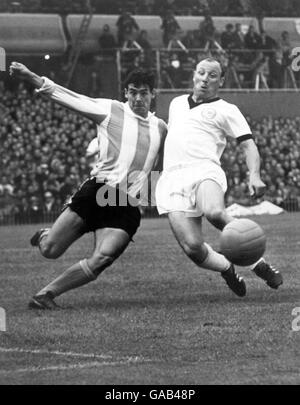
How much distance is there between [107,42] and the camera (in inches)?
1252

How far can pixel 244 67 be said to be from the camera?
32.5 metres

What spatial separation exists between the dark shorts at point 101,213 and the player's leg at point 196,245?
0.38m

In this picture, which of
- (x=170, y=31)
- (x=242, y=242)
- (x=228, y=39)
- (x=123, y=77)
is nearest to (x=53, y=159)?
(x=123, y=77)

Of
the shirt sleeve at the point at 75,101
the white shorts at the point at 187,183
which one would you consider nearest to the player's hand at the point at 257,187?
→ the white shorts at the point at 187,183

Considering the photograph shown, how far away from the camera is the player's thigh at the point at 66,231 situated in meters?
10.1

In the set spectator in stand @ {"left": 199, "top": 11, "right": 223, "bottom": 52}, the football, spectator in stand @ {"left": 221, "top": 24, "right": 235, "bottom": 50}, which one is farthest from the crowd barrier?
the football

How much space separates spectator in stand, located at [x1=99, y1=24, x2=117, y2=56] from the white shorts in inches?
862

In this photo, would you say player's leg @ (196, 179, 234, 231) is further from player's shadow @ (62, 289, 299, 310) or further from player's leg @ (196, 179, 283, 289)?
player's shadow @ (62, 289, 299, 310)

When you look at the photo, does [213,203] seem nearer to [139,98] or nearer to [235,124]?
[235,124]

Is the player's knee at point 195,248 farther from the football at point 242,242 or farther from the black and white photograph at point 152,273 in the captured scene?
the football at point 242,242

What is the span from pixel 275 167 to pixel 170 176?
21.6m

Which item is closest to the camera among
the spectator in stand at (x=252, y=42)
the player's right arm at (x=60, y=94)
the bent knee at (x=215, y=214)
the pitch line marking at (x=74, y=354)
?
the pitch line marking at (x=74, y=354)
